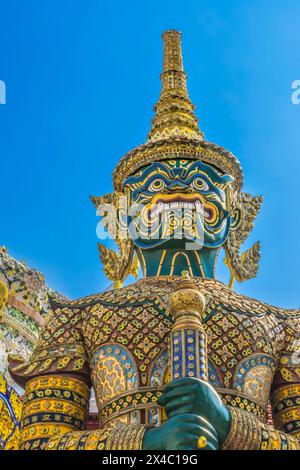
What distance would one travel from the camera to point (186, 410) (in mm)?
4316

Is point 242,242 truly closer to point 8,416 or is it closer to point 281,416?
point 281,416

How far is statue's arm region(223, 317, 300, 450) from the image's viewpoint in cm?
461

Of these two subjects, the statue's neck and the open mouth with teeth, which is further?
the open mouth with teeth

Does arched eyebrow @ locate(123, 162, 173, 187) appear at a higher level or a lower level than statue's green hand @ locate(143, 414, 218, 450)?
higher

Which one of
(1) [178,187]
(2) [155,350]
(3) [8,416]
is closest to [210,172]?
(1) [178,187]

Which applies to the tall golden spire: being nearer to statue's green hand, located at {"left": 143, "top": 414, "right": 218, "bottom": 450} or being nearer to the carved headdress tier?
the carved headdress tier

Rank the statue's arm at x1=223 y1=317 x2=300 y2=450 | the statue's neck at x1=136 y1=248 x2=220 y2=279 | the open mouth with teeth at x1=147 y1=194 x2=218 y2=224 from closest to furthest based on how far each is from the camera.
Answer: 1. the statue's arm at x1=223 y1=317 x2=300 y2=450
2. the statue's neck at x1=136 y1=248 x2=220 y2=279
3. the open mouth with teeth at x1=147 y1=194 x2=218 y2=224

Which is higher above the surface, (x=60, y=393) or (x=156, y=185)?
(x=156, y=185)

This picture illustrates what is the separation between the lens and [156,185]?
265 inches

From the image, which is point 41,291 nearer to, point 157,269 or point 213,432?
point 157,269

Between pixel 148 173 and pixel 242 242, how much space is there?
108 cm

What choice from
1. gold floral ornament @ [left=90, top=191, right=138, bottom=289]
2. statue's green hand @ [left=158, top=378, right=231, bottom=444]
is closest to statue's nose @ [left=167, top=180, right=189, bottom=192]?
gold floral ornament @ [left=90, top=191, right=138, bottom=289]
